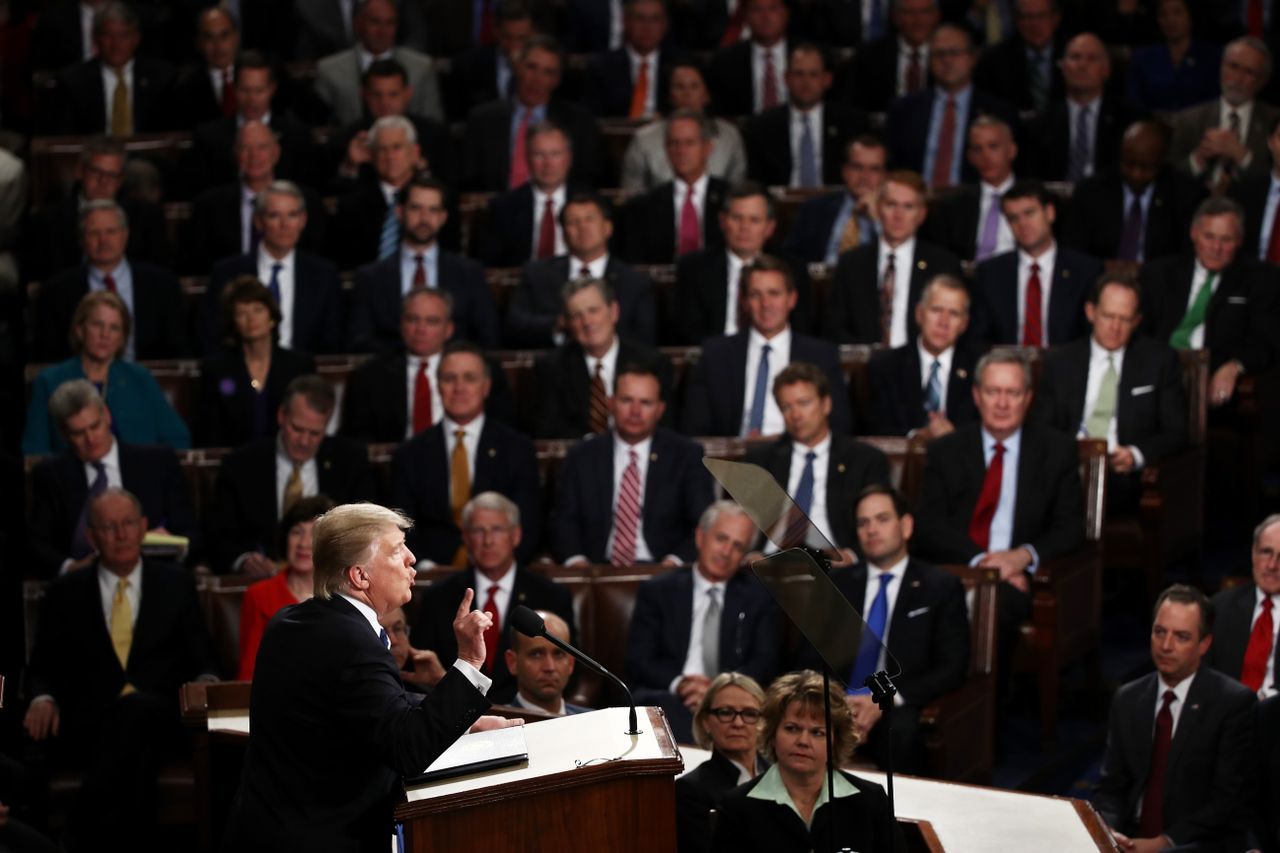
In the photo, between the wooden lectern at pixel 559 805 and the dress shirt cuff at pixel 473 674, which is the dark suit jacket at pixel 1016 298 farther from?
the dress shirt cuff at pixel 473 674

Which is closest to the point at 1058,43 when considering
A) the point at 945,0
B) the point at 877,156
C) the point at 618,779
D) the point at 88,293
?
the point at 945,0

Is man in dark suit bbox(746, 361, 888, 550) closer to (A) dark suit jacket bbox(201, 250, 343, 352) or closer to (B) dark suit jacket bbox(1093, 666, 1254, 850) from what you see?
(B) dark suit jacket bbox(1093, 666, 1254, 850)

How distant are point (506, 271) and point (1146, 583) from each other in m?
2.54

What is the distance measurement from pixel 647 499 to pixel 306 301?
167cm

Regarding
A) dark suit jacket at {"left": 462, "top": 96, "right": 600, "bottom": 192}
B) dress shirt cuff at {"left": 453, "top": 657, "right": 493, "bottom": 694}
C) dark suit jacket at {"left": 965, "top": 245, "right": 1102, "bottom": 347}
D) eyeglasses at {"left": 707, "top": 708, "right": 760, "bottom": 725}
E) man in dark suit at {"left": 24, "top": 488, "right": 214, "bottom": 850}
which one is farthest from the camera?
dark suit jacket at {"left": 462, "top": 96, "right": 600, "bottom": 192}

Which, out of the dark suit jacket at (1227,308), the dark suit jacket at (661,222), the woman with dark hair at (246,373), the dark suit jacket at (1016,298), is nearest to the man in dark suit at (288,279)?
the woman with dark hair at (246,373)

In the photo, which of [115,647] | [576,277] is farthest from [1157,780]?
[576,277]

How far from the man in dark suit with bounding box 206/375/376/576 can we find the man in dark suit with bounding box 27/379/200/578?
0.12m

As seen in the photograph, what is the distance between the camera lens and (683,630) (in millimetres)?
4887

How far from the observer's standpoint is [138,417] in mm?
5844

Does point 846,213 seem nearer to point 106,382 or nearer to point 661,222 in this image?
point 661,222

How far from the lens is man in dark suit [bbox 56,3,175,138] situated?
25.0ft

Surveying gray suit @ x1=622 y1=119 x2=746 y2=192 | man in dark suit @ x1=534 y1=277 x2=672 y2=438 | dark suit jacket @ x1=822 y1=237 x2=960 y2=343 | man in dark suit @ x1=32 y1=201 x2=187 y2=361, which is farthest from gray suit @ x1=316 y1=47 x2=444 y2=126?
dark suit jacket @ x1=822 y1=237 x2=960 y2=343

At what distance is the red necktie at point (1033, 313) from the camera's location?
6.25 meters
